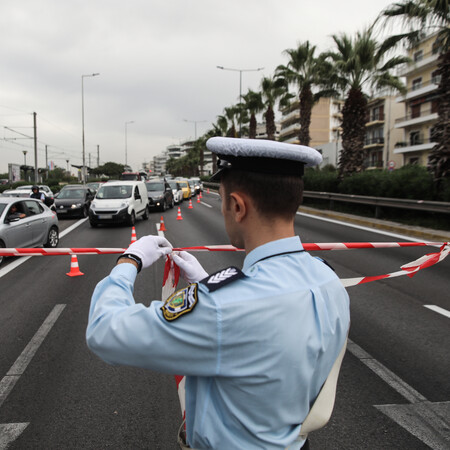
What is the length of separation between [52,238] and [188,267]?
10.4m

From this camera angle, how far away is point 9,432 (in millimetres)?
2889

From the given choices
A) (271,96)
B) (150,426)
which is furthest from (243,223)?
(271,96)

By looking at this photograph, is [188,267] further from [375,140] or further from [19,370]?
[375,140]

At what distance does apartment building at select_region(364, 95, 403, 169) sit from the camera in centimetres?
6099

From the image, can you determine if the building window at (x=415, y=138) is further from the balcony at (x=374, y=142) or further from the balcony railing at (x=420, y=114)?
the balcony at (x=374, y=142)

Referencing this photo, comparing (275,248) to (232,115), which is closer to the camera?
(275,248)

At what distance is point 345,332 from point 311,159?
0.60 meters

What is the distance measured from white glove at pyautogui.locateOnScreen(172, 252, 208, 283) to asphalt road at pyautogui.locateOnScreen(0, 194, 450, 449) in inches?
57.4

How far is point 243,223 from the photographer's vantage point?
1.40m

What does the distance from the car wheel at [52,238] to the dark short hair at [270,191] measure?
10.7 meters

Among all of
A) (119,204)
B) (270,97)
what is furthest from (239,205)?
(270,97)

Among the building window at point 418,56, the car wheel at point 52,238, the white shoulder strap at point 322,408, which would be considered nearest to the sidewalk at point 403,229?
the car wheel at point 52,238

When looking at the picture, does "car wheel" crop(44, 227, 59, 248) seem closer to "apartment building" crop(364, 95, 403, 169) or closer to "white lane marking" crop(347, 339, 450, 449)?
"white lane marking" crop(347, 339, 450, 449)

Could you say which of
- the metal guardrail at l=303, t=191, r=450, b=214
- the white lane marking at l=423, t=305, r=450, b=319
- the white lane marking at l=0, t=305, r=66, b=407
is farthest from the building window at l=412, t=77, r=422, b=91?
Result: the white lane marking at l=0, t=305, r=66, b=407
